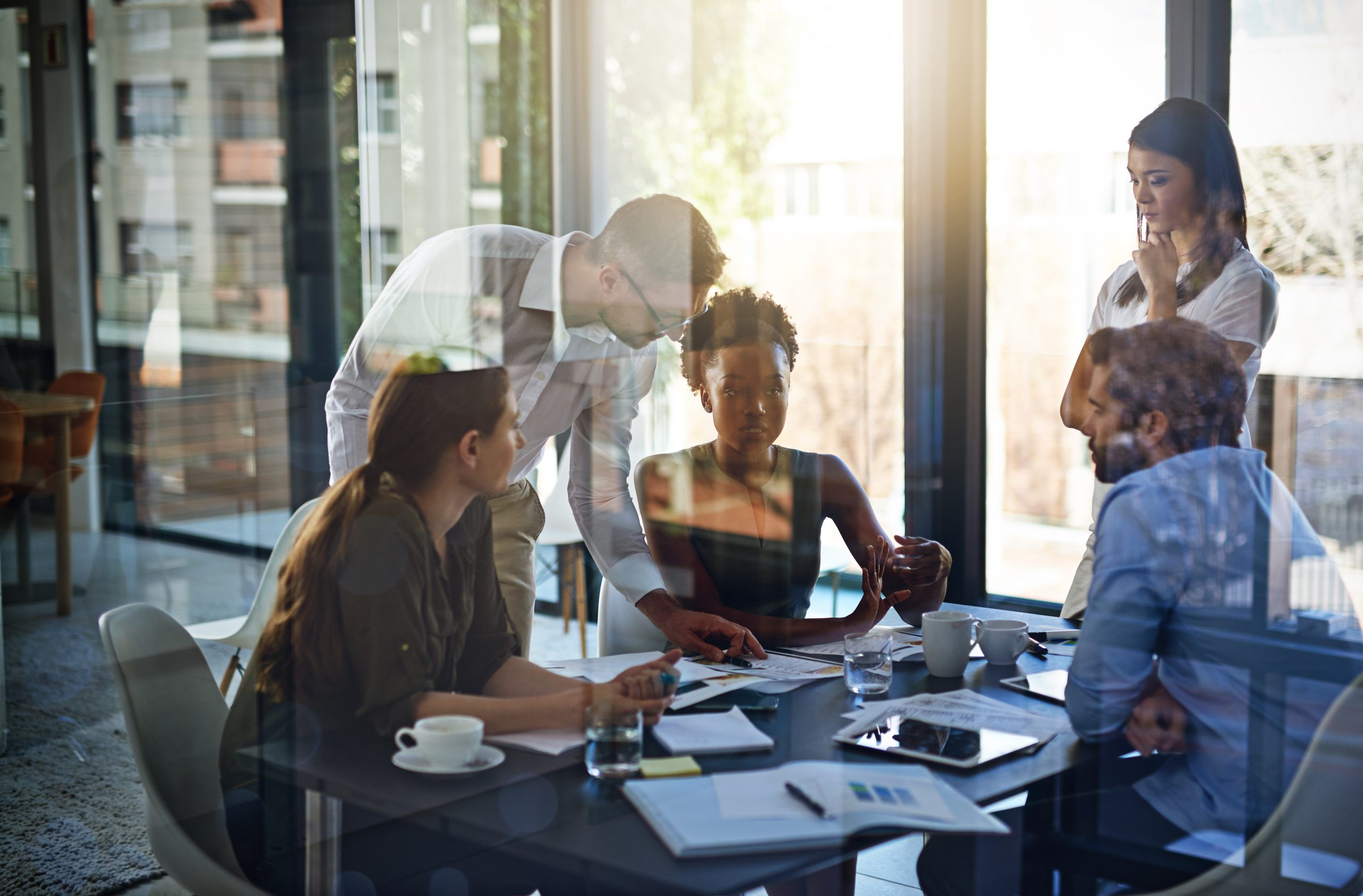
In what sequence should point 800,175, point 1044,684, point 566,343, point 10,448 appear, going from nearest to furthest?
1. point 1044,684
2. point 10,448
3. point 566,343
4. point 800,175

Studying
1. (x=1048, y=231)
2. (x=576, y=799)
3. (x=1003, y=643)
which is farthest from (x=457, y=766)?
(x=1048, y=231)

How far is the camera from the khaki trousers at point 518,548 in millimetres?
1637

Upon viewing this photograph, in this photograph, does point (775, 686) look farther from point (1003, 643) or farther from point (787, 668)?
point (1003, 643)

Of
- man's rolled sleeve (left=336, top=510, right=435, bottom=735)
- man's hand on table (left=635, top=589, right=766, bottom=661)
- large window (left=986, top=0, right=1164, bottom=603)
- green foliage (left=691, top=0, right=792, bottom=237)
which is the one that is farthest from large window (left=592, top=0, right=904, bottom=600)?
man's rolled sleeve (left=336, top=510, right=435, bottom=735)

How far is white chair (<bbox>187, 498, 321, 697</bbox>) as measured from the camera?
150 centimetres

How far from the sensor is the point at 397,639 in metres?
1.35

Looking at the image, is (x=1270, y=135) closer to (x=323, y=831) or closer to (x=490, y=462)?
(x=490, y=462)

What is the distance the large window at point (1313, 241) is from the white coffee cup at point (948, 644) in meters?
0.65

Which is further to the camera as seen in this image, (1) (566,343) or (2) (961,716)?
(1) (566,343)

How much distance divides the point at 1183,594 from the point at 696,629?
2.49 feet

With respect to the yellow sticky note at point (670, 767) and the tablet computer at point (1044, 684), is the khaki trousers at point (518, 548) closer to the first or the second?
the yellow sticky note at point (670, 767)

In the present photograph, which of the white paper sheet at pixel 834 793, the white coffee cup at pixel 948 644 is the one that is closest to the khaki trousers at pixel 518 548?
the white paper sheet at pixel 834 793

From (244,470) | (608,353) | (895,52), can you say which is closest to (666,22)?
(895,52)

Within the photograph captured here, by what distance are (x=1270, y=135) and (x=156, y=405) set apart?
7.05ft
